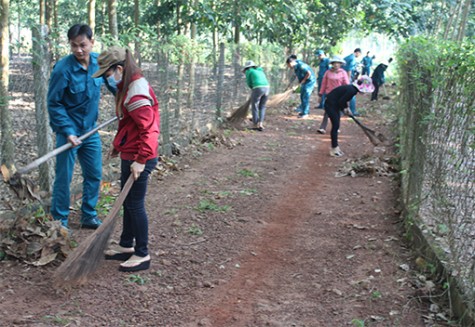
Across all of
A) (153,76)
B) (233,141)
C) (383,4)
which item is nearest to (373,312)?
(153,76)

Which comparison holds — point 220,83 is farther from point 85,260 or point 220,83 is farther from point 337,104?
point 85,260

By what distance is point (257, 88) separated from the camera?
39.7 ft

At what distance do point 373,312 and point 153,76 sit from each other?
549 cm

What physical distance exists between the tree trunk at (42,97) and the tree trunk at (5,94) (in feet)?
1.27

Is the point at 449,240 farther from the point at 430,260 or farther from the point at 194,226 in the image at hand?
the point at 194,226

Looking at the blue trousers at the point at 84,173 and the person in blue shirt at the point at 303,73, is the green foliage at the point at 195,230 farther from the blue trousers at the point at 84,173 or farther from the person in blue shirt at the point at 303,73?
the person in blue shirt at the point at 303,73

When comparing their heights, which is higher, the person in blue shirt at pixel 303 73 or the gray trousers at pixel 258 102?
the person in blue shirt at pixel 303 73

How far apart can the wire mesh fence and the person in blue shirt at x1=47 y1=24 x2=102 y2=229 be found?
3035 millimetres

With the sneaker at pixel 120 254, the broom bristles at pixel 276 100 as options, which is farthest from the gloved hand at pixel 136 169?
the broom bristles at pixel 276 100

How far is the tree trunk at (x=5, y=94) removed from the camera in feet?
Answer: 16.0

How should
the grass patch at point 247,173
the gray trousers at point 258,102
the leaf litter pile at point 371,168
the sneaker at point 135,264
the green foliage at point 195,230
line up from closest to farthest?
the sneaker at point 135,264
the green foliage at point 195,230
the grass patch at point 247,173
the leaf litter pile at point 371,168
the gray trousers at point 258,102

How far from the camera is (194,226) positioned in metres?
5.75

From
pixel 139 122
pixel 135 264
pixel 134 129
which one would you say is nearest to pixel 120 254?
pixel 135 264

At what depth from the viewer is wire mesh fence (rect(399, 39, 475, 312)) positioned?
148 inches
